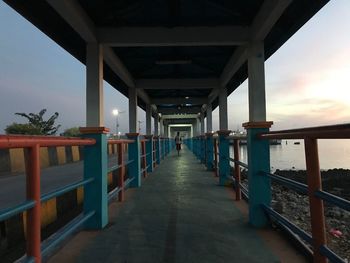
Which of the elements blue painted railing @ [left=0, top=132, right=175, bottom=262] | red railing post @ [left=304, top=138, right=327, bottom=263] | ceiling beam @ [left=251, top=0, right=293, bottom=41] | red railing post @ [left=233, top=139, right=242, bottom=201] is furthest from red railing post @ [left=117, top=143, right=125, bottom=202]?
red railing post @ [left=304, top=138, right=327, bottom=263]

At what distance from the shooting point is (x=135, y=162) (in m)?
8.59

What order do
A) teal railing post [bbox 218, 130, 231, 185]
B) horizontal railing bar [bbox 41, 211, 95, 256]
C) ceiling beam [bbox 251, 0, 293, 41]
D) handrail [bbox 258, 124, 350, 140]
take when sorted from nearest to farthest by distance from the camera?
handrail [bbox 258, 124, 350, 140], horizontal railing bar [bbox 41, 211, 95, 256], ceiling beam [bbox 251, 0, 293, 41], teal railing post [bbox 218, 130, 231, 185]

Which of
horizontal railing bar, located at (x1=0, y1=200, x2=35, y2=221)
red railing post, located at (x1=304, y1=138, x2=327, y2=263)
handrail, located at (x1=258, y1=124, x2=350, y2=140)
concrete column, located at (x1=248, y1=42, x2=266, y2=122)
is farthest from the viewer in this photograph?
concrete column, located at (x1=248, y1=42, x2=266, y2=122)

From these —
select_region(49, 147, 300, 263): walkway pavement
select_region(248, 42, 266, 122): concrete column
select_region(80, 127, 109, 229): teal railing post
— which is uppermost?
select_region(248, 42, 266, 122): concrete column

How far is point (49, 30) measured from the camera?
5879 millimetres

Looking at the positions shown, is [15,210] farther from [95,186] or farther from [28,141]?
[95,186]

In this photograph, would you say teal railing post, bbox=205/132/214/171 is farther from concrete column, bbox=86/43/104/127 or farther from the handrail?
the handrail

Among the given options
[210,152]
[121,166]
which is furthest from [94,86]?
[210,152]

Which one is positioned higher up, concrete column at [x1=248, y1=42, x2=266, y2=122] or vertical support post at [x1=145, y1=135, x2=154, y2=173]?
concrete column at [x1=248, y1=42, x2=266, y2=122]

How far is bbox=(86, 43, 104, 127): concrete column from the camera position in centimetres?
618

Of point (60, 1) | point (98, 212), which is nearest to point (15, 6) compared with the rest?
point (60, 1)

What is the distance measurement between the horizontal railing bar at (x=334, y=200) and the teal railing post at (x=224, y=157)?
5916mm

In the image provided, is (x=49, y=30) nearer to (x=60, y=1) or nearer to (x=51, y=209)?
(x=60, y=1)

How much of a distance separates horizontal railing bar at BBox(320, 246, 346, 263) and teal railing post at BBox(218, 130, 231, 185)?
587 centimetres
